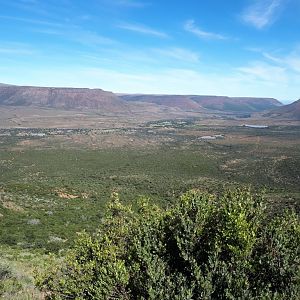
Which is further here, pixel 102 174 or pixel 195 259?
pixel 102 174

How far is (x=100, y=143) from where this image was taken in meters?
119

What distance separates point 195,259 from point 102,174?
197 ft

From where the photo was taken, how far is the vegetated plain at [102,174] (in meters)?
34.5

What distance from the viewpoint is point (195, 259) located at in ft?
40.7

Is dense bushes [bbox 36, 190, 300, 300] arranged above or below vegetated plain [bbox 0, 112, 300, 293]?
above

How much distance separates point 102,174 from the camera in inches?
2822

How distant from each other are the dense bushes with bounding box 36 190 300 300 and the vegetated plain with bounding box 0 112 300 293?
2.25 m

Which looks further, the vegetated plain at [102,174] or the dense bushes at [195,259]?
the vegetated plain at [102,174]

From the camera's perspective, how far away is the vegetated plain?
1359 inches

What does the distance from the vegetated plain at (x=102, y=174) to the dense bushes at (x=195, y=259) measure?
225 cm

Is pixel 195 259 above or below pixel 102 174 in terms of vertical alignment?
above

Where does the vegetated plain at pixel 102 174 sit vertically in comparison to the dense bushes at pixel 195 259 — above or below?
below

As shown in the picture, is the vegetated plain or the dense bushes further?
the vegetated plain

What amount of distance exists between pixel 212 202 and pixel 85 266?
5246mm
